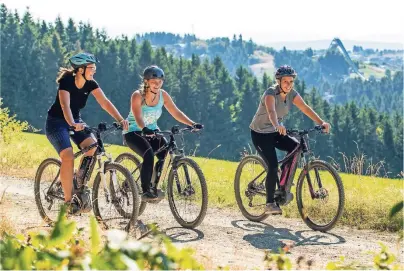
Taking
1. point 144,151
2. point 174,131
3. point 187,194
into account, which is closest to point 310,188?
point 187,194

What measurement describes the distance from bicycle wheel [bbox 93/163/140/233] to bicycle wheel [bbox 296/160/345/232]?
235 centimetres

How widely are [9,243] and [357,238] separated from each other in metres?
6.92

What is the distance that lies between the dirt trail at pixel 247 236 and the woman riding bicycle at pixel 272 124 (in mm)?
489

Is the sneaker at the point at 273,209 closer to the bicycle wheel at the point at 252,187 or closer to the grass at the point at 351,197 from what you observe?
the bicycle wheel at the point at 252,187

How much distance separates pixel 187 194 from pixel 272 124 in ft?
4.64

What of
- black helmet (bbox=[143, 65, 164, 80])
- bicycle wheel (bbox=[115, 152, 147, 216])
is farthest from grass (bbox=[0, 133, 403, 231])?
black helmet (bbox=[143, 65, 164, 80])

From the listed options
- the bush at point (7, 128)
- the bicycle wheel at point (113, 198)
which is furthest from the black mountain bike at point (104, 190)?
the bush at point (7, 128)

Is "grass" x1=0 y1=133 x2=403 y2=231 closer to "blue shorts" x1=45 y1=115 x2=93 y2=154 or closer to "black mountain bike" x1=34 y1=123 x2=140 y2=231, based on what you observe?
"black mountain bike" x1=34 y1=123 x2=140 y2=231

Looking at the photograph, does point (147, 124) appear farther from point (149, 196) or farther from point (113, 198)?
point (113, 198)

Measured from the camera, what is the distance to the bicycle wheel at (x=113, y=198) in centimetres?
859

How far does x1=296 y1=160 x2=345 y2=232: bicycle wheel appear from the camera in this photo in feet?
30.6

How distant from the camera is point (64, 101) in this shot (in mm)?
8117

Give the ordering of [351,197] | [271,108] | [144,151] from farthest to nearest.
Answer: [351,197] → [271,108] → [144,151]

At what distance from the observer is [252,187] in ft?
33.5
